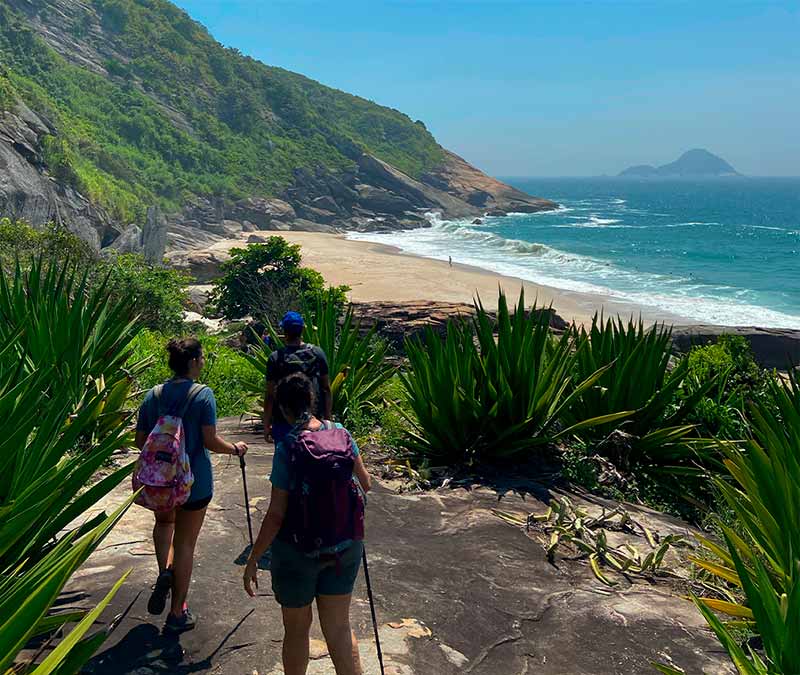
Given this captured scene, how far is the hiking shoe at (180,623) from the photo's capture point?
11.2 ft

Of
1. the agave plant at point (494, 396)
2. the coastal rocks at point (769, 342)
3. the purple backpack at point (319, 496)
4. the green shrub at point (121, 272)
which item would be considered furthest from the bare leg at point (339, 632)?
the coastal rocks at point (769, 342)

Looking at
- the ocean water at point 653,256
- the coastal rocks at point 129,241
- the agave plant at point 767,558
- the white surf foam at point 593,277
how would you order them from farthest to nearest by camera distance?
the ocean water at point 653,256 → the coastal rocks at point 129,241 → the white surf foam at point 593,277 → the agave plant at point 767,558

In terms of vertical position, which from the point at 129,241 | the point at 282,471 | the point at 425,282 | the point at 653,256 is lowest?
the point at 425,282

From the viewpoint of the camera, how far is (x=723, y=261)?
53031 millimetres

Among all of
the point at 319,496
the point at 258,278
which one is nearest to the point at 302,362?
the point at 319,496

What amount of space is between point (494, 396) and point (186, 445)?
3159mm

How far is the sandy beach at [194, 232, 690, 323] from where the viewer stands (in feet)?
106

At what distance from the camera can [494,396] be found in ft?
20.4

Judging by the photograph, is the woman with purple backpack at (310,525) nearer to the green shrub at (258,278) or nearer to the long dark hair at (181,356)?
the long dark hair at (181,356)

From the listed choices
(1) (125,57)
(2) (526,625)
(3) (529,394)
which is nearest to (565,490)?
(3) (529,394)

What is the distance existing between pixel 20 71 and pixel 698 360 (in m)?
71.8

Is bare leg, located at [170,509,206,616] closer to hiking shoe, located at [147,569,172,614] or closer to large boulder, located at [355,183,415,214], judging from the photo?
hiking shoe, located at [147,569,172,614]

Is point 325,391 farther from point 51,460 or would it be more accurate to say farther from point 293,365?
A: point 51,460

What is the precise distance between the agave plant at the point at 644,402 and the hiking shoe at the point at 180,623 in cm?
370
